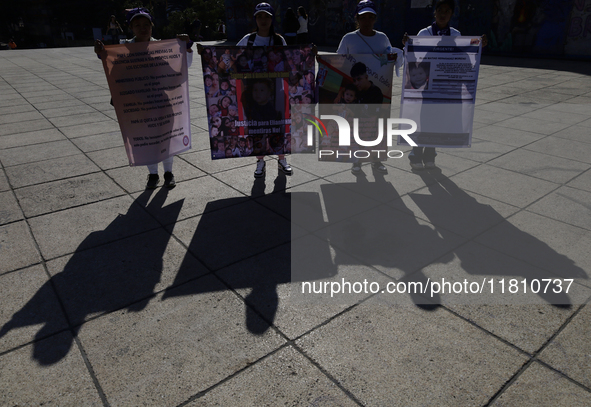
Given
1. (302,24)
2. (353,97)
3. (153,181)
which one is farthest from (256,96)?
(302,24)

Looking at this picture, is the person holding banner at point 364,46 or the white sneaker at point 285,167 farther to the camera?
the white sneaker at point 285,167

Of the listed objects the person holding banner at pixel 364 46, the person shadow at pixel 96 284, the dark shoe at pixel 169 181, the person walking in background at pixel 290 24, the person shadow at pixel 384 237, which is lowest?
the person shadow at pixel 96 284

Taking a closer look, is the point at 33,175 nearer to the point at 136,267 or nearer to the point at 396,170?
the point at 136,267

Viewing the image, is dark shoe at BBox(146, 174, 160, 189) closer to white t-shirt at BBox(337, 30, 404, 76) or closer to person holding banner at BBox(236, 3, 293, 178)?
person holding banner at BBox(236, 3, 293, 178)

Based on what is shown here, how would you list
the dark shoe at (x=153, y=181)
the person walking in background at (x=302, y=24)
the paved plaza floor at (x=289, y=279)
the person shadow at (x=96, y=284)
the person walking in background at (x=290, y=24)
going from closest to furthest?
the paved plaza floor at (x=289, y=279), the person shadow at (x=96, y=284), the dark shoe at (x=153, y=181), the person walking in background at (x=290, y=24), the person walking in background at (x=302, y=24)

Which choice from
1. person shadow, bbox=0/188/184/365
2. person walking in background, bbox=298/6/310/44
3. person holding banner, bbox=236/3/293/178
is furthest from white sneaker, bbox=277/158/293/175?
person walking in background, bbox=298/6/310/44

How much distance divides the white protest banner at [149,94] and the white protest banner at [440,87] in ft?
9.79

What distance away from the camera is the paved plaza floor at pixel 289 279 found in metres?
2.72

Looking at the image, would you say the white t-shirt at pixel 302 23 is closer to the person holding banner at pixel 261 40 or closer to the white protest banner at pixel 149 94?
the person holding banner at pixel 261 40

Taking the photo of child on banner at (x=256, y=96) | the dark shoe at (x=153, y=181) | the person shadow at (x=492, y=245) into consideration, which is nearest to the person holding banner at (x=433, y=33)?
the person shadow at (x=492, y=245)

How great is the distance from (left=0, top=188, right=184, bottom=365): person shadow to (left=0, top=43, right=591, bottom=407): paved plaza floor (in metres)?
0.02

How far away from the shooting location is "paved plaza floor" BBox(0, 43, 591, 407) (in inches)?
107

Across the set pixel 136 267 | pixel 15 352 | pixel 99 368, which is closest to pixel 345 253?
pixel 136 267

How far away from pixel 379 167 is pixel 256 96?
202cm
